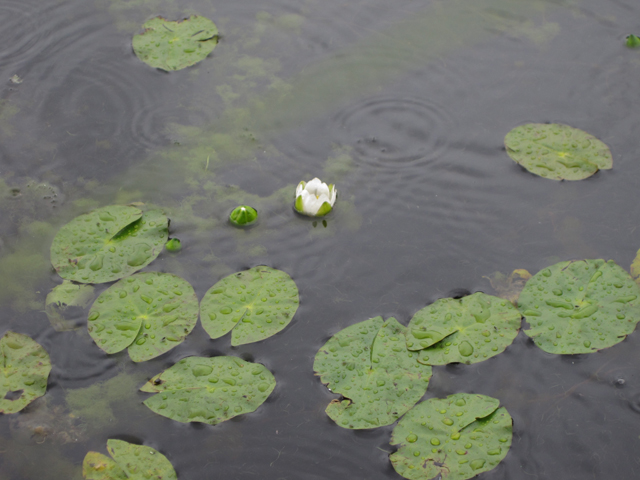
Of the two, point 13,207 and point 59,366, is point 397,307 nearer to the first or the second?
point 59,366

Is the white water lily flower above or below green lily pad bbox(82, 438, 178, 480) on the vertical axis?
above

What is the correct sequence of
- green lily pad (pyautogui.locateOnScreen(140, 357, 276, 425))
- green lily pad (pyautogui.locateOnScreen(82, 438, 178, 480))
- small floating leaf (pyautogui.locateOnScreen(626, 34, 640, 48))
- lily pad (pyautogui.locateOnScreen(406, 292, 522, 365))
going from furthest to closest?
small floating leaf (pyautogui.locateOnScreen(626, 34, 640, 48)) < lily pad (pyautogui.locateOnScreen(406, 292, 522, 365)) < green lily pad (pyautogui.locateOnScreen(140, 357, 276, 425)) < green lily pad (pyautogui.locateOnScreen(82, 438, 178, 480))

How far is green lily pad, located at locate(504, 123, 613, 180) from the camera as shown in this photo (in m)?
3.84

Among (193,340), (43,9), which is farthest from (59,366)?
(43,9)

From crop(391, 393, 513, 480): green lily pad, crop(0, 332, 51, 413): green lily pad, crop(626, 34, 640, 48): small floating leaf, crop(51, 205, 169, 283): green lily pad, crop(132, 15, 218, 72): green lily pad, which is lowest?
crop(391, 393, 513, 480): green lily pad

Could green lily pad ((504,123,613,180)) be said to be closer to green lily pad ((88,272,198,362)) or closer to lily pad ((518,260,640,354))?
lily pad ((518,260,640,354))

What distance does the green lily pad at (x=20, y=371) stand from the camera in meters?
2.73

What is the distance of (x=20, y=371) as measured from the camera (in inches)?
111

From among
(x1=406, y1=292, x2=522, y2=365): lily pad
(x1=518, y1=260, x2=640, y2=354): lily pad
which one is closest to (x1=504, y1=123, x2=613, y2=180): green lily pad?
(x1=518, y1=260, x2=640, y2=354): lily pad

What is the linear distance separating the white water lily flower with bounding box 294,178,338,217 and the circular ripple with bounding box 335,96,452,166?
54cm

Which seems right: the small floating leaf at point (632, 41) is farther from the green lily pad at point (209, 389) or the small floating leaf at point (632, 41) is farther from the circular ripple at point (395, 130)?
the green lily pad at point (209, 389)

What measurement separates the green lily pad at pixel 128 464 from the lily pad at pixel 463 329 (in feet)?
4.73

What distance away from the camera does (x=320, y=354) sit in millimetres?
2910

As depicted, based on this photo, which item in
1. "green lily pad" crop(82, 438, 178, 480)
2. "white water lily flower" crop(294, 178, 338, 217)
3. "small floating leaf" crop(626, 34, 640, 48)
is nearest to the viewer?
"green lily pad" crop(82, 438, 178, 480)
